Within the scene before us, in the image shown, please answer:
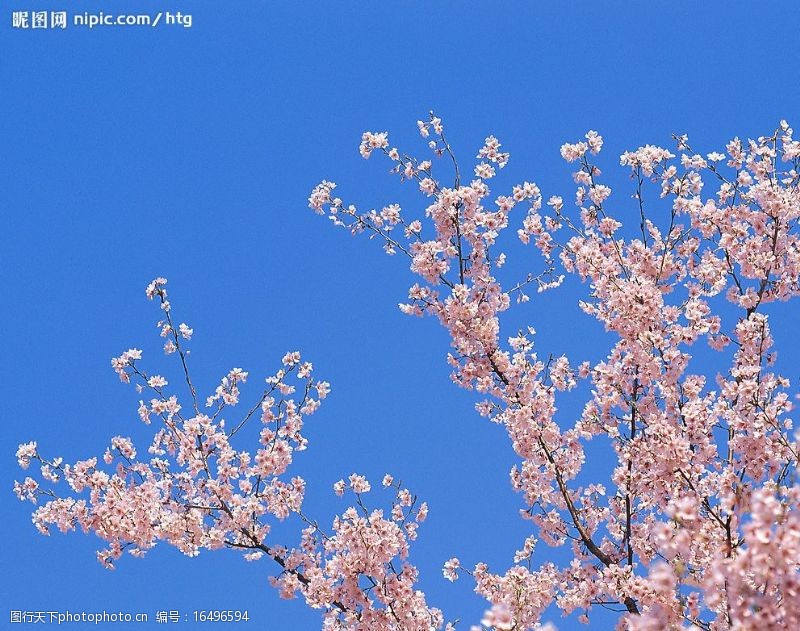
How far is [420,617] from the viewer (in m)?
8.75

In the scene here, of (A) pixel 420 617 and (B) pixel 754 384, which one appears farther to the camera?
(A) pixel 420 617

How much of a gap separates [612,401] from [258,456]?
4235 mm

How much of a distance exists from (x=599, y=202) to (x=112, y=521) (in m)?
6.79

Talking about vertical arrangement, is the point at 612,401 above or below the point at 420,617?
above

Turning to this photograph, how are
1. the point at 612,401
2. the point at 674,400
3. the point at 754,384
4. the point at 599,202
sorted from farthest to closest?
the point at 599,202, the point at 612,401, the point at 674,400, the point at 754,384

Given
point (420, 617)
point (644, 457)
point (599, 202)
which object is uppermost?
point (599, 202)

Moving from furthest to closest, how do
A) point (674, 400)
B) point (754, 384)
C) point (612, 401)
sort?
1. point (612, 401)
2. point (674, 400)
3. point (754, 384)

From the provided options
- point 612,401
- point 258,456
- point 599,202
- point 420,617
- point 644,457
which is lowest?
point 420,617

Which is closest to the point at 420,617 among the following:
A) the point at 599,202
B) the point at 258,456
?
the point at 258,456

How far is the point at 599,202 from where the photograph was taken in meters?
9.75

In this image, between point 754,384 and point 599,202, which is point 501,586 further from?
point 599,202

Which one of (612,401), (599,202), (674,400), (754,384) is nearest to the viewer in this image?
(754,384)

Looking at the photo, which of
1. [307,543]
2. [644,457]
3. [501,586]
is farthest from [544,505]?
[307,543]

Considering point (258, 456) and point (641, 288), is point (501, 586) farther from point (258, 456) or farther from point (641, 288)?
point (641, 288)
